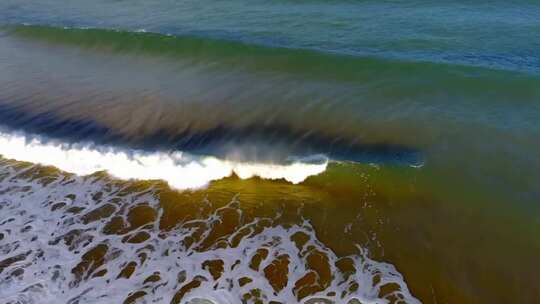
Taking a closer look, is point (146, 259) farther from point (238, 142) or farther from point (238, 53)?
point (238, 53)

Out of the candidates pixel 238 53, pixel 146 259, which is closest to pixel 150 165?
pixel 146 259

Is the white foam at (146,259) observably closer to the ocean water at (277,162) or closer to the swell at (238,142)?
the ocean water at (277,162)

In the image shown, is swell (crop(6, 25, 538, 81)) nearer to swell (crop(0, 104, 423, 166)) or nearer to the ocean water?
the ocean water

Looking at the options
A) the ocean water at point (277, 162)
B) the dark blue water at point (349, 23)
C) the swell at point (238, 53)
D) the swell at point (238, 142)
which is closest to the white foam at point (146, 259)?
the ocean water at point (277, 162)

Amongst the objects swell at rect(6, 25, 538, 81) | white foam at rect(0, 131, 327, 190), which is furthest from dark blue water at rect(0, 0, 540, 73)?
white foam at rect(0, 131, 327, 190)

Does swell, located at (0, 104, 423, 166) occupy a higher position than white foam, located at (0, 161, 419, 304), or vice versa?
swell, located at (0, 104, 423, 166)

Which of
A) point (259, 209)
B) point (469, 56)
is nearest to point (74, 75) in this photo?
point (259, 209)
